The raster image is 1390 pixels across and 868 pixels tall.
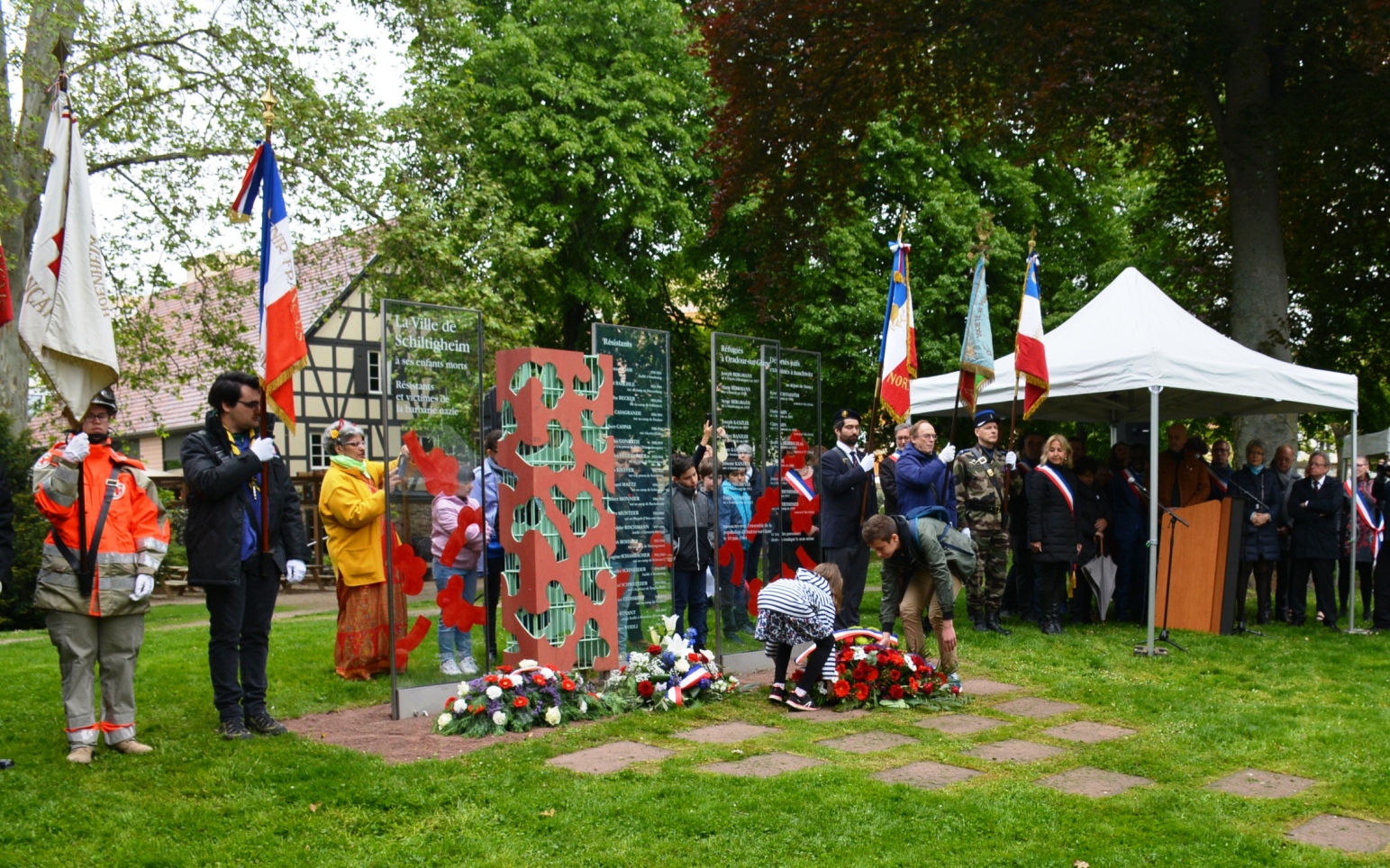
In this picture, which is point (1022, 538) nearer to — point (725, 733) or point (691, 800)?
point (725, 733)

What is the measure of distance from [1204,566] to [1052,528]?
164 cm

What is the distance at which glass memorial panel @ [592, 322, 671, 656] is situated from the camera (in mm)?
8789

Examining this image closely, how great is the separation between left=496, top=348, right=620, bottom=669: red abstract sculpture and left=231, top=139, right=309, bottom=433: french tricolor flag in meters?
1.37

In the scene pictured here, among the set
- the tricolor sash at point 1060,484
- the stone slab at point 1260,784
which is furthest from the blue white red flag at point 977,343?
the stone slab at point 1260,784

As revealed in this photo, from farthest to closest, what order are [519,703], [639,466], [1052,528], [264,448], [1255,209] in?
[1255,209] < [1052,528] < [639,466] < [519,703] < [264,448]

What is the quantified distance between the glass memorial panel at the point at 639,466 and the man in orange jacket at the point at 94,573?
10.5ft

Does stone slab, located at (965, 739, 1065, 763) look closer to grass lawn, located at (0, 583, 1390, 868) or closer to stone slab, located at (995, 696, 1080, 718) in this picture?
grass lawn, located at (0, 583, 1390, 868)

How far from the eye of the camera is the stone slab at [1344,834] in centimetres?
511

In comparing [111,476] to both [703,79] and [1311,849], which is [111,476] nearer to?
[1311,849]

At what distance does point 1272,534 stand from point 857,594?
17.1 feet

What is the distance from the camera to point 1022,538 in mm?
12820

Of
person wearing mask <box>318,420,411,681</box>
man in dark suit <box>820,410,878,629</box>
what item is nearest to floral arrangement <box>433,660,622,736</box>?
person wearing mask <box>318,420,411,681</box>

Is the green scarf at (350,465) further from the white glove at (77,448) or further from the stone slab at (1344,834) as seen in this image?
the stone slab at (1344,834)

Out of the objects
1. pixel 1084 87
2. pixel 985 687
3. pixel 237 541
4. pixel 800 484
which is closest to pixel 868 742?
pixel 985 687
